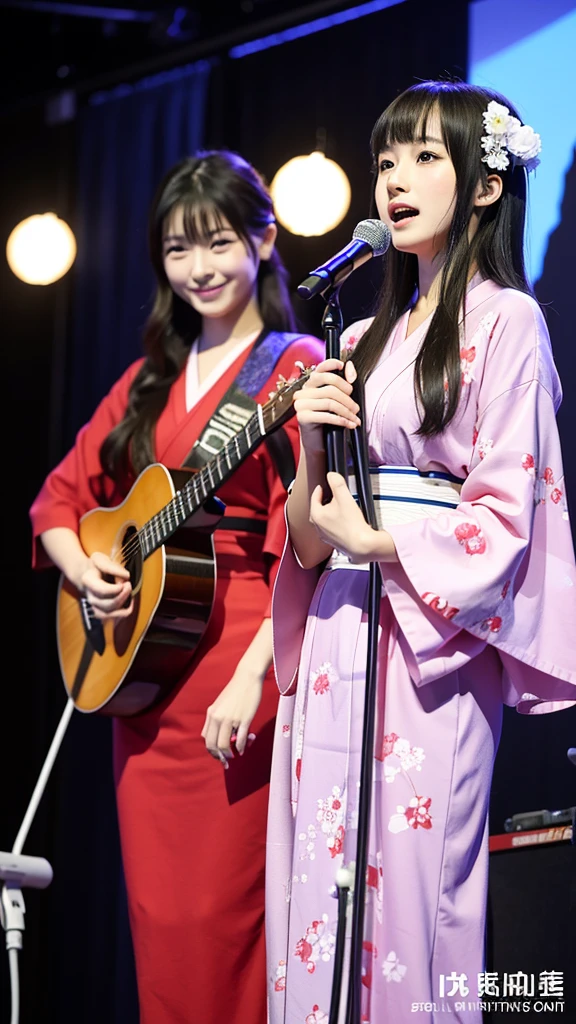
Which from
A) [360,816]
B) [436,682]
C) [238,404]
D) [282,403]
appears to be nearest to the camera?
[360,816]

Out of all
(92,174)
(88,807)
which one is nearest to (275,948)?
(88,807)

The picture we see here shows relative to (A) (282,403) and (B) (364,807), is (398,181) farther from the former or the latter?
(B) (364,807)

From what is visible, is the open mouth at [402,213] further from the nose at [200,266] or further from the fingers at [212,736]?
the fingers at [212,736]

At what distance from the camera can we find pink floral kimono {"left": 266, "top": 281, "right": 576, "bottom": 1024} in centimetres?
176

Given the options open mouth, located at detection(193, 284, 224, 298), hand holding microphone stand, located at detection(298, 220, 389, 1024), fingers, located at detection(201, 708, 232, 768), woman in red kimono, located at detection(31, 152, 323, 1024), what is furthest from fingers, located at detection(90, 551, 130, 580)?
hand holding microphone stand, located at detection(298, 220, 389, 1024)

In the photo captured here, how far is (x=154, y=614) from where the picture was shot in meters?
2.50

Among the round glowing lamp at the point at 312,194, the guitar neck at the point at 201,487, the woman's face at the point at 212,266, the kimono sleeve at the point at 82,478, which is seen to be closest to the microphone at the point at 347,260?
the guitar neck at the point at 201,487

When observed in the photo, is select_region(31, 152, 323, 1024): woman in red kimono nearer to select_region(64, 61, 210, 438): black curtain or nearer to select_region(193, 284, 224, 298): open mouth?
select_region(193, 284, 224, 298): open mouth

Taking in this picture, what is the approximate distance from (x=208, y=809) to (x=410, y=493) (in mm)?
899

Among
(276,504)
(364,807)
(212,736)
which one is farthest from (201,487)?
(364,807)

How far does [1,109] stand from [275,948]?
10.5 feet

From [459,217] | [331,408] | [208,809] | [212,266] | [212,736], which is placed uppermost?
[212,266]

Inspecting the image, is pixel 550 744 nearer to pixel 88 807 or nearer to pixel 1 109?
pixel 88 807

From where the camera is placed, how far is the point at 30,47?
407 cm
